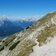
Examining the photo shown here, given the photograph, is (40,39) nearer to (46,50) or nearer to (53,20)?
(46,50)

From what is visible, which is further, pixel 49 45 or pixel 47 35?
pixel 47 35

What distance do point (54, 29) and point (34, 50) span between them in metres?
8.81

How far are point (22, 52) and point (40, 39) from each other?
5.01 m

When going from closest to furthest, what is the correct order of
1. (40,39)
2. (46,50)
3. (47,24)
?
(46,50) → (40,39) → (47,24)

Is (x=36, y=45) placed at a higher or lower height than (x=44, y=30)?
lower

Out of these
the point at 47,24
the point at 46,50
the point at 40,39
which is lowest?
the point at 46,50

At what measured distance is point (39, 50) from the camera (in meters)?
34.4

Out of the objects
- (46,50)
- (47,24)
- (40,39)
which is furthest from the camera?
(47,24)

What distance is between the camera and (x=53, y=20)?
48.7 meters

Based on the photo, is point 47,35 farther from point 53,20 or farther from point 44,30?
point 53,20

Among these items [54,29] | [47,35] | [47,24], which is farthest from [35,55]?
[47,24]

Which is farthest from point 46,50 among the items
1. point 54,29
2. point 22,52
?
point 54,29

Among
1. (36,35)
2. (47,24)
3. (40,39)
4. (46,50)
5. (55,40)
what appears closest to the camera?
(46,50)

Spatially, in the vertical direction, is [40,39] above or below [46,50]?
above
